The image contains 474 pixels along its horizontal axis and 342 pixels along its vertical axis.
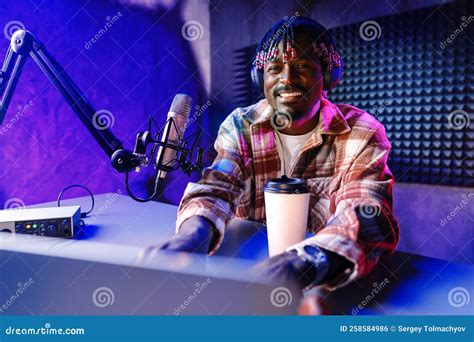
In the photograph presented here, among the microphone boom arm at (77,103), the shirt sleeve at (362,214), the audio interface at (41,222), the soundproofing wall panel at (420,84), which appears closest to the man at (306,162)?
the shirt sleeve at (362,214)

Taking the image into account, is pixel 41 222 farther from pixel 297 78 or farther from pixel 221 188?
pixel 297 78

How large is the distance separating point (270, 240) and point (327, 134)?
0.44m

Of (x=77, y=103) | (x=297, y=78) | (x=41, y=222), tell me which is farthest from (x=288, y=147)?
(x=41, y=222)

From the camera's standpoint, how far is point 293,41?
1139 mm

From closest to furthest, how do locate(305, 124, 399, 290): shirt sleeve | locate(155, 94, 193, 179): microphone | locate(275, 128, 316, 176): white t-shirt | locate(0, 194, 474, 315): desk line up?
1. locate(0, 194, 474, 315): desk
2. locate(305, 124, 399, 290): shirt sleeve
3. locate(155, 94, 193, 179): microphone
4. locate(275, 128, 316, 176): white t-shirt

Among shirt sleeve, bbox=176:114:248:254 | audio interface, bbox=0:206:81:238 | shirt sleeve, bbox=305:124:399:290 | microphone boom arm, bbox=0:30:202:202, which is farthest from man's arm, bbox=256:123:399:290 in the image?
audio interface, bbox=0:206:81:238

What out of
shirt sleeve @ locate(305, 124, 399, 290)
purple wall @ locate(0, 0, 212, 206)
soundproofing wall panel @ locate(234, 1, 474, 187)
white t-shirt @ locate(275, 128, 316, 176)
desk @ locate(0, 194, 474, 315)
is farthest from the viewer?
soundproofing wall panel @ locate(234, 1, 474, 187)

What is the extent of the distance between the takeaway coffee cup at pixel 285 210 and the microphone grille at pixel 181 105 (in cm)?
39

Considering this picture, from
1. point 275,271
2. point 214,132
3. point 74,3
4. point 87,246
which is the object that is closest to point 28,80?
point 74,3

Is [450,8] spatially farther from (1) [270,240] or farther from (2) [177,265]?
(2) [177,265]

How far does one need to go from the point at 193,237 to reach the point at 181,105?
40cm

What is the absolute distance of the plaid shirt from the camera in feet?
2.96

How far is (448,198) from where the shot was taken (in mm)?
2066

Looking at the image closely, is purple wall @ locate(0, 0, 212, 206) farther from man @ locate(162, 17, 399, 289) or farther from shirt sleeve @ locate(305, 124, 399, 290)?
shirt sleeve @ locate(305, 124, 399, 290)
